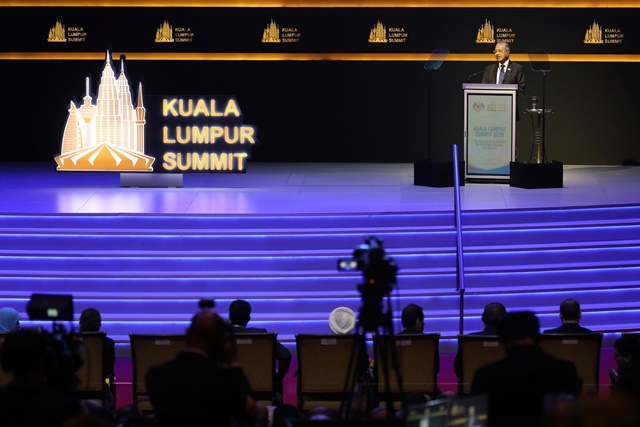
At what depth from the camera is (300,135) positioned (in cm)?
1564

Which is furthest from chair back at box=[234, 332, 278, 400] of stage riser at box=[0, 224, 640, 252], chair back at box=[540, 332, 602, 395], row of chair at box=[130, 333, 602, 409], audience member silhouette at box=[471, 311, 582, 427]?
stage riser at box=[0, 224, 640, 252]

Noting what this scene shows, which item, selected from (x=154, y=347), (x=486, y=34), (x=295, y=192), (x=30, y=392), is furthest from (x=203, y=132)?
(x=30, y=392)

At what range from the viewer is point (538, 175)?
41.3ft

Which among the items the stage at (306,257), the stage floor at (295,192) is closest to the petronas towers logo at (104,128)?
the stage floor at (295,192)

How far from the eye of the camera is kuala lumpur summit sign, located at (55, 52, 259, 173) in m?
12.5

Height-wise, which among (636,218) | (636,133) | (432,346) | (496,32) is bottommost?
(432,346)

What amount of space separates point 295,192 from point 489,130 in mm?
2476

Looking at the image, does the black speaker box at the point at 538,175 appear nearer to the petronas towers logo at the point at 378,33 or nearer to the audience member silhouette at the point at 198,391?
the petronas towers logo at the point at 378,33

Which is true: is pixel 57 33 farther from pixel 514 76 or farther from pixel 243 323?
pixel 243 323

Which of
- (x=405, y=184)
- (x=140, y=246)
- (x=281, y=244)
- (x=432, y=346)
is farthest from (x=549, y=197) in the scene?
(x=432, y=346)

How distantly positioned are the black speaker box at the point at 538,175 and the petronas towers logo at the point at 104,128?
4.48 meters

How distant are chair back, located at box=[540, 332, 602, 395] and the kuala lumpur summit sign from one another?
21.6ft

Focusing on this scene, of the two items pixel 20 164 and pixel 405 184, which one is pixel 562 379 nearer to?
pixel 405 184

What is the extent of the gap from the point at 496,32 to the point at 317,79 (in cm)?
263
